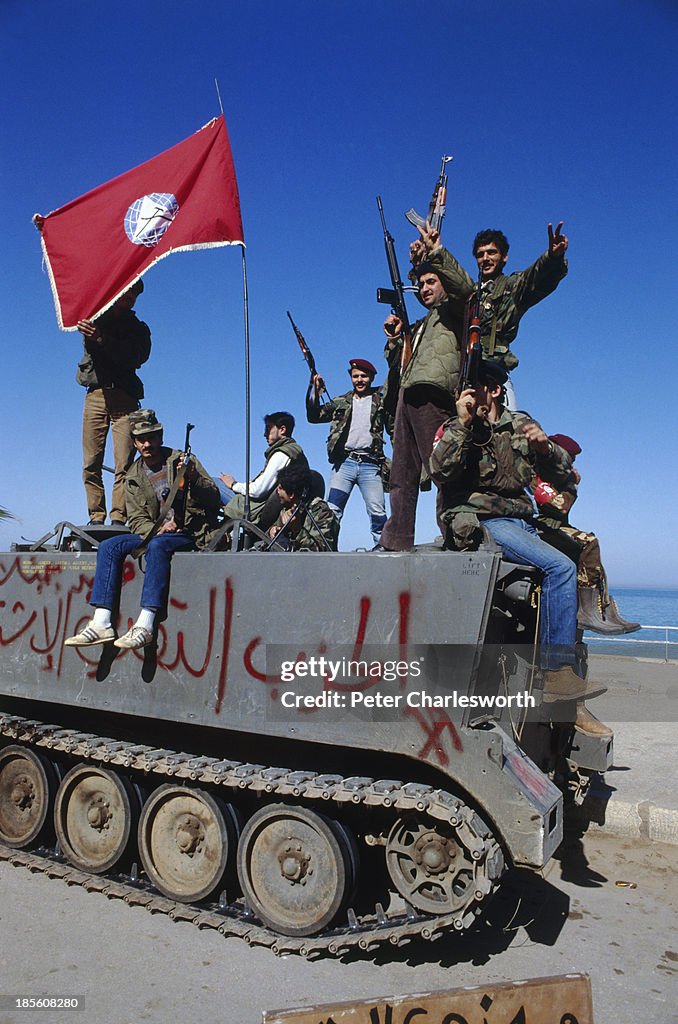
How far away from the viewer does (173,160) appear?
6.50 metres

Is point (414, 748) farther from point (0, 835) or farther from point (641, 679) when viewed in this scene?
point (641, 679)

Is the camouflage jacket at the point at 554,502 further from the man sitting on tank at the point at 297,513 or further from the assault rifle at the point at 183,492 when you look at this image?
the assault rifle at the point at 183,492

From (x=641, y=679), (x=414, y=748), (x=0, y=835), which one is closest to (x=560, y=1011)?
(x=414, y=748)

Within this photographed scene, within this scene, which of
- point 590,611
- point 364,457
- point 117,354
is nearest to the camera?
point 590,611

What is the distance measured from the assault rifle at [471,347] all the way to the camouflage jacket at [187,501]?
2158 millimetres

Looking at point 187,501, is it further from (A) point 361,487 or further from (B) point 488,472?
(B) point 488,472

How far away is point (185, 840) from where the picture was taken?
498 cm

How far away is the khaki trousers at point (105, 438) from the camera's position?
24.2ft

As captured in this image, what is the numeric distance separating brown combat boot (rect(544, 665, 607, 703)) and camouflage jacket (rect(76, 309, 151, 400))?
4.68 meters

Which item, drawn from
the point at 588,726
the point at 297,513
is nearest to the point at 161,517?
the point at 297,513

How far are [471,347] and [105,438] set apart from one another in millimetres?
4144

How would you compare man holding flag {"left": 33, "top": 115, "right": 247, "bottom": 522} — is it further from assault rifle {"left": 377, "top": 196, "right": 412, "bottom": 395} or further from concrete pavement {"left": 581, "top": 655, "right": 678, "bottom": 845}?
concrete pavement {"left": 581, "top": 655, "right": 678, "bottom": 845}

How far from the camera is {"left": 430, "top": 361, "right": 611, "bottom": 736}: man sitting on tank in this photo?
4.54m

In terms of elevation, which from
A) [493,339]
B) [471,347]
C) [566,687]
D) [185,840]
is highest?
[493,339]
